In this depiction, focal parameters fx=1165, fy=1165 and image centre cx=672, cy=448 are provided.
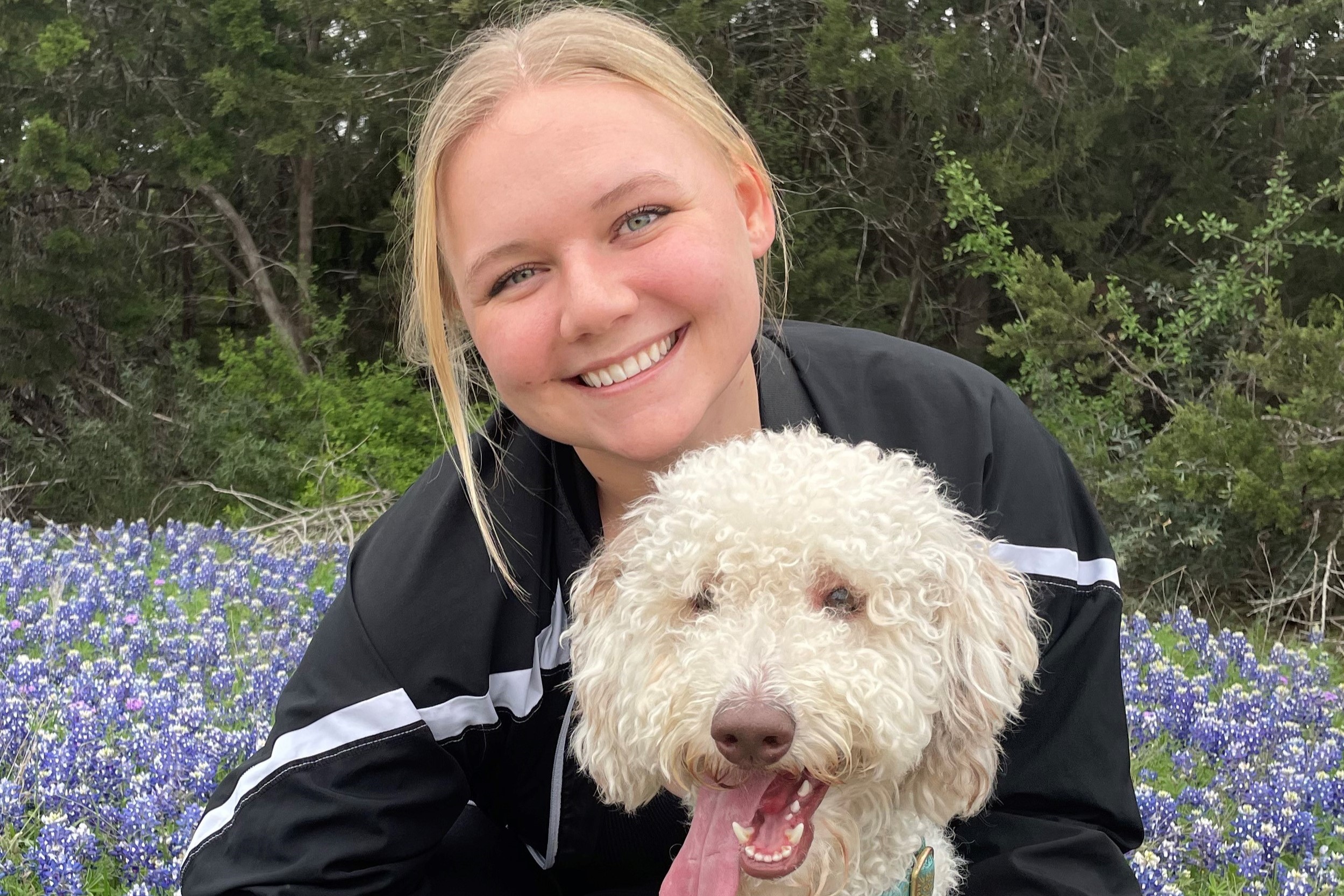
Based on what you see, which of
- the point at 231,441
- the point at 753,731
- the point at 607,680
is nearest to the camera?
the point at 753,731

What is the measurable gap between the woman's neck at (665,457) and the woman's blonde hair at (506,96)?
Answer: 279 millimetres

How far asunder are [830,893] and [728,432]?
1.02 m

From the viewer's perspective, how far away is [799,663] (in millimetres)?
1885

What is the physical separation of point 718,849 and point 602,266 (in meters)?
1.10

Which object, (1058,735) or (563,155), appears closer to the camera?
(563,155)

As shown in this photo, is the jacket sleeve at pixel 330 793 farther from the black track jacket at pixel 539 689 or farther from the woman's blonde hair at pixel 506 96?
the woman's blonde hair at pixel 506 96

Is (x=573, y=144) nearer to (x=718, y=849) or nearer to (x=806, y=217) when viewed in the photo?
(x=718, y=849)

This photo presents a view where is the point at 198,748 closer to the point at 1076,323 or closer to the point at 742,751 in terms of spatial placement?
the point at 742,751

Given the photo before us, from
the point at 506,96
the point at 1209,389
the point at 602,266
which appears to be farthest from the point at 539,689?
the point at 1209,389

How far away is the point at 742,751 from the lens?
1.81 m

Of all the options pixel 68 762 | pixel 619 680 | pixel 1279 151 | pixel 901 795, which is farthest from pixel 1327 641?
pixel 68 762

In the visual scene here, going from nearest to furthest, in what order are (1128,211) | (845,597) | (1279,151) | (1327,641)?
1. (845,597)
2. (1327,641)
3. (1279,151)
4. (1128,211)

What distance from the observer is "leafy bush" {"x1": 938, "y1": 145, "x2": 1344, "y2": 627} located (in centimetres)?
534

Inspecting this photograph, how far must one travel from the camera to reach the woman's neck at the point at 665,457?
8.32 ft
